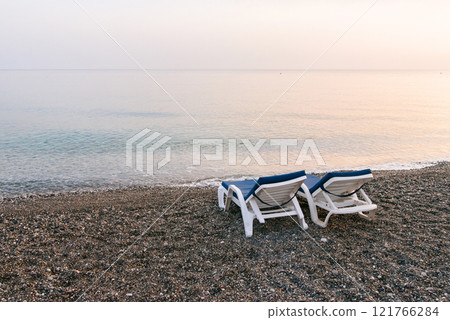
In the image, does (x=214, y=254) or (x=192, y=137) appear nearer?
(x=214, y=254)

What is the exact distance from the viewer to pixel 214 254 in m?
4.79

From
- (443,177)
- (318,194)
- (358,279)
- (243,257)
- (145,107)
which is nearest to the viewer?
(358,279)

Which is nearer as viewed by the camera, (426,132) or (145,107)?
(426,132)

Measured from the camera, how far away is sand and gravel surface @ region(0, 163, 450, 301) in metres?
3.92

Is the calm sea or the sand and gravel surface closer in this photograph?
the sand and gravel surface

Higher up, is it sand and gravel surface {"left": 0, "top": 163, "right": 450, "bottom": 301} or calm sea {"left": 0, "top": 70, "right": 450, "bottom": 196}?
calm sea {"left": 0, "top": 70, "right": 450, "bottom": 196}

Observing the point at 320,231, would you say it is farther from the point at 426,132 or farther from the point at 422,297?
the point at 426,132

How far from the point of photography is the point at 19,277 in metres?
4.19

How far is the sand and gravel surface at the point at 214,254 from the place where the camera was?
392 cm

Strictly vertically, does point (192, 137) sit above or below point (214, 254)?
above

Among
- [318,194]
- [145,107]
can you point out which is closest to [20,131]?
[145,107]

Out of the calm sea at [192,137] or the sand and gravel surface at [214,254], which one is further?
the calm sea at [192,137]

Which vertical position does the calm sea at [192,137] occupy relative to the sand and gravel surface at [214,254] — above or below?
above

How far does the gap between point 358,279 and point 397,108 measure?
30919 mm
